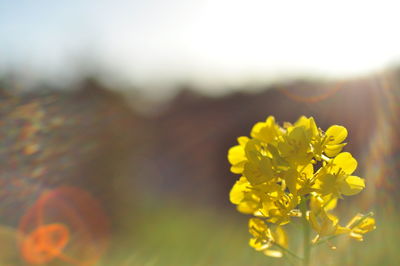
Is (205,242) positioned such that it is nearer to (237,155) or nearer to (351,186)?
(237,155)

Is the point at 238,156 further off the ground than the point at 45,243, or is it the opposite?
the point at 238,156

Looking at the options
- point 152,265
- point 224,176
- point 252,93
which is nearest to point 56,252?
point 152,265

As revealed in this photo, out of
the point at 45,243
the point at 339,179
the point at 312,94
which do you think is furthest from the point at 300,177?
the point at 312,94

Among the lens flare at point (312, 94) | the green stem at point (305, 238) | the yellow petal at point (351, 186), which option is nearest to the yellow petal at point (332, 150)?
the yellow petal at point (351, 186)

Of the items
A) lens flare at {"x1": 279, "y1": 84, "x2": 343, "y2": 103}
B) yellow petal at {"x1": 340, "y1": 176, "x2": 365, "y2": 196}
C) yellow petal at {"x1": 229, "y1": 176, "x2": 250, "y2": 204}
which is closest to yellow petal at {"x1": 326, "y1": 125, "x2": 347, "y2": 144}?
yellow petal at {"x1": 340, "y1": 176, "x2": 365, "y2": 196}

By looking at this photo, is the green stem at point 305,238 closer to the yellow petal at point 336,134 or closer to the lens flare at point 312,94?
the yellow petal at point 336,134

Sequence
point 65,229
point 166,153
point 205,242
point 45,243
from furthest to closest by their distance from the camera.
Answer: point 166,153
point 65,229
point 205,242
point 45,243

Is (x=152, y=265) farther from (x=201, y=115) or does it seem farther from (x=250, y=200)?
(x=201, y=115)
